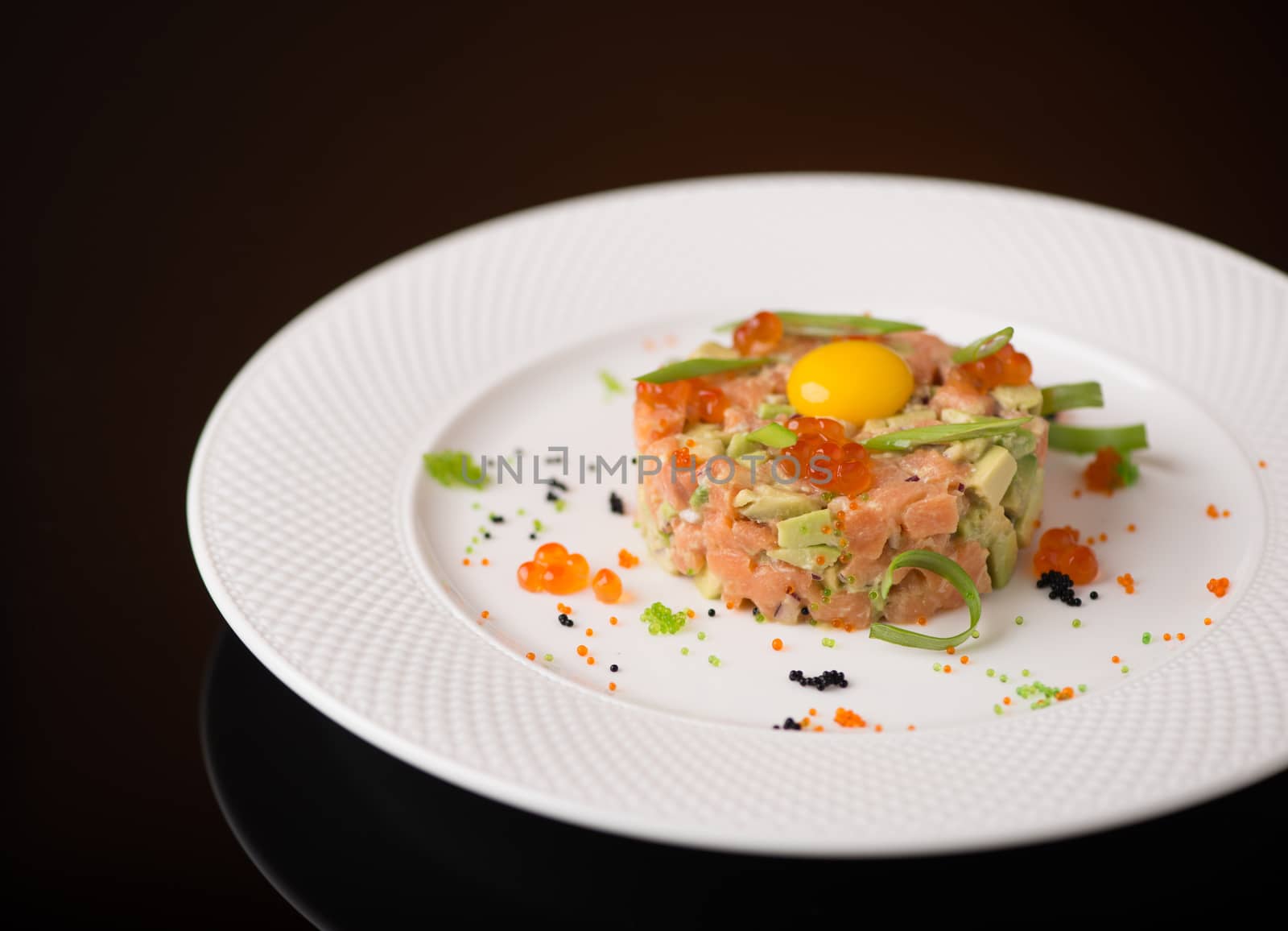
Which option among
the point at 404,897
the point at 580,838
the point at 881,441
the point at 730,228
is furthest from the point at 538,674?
the point at 730,228

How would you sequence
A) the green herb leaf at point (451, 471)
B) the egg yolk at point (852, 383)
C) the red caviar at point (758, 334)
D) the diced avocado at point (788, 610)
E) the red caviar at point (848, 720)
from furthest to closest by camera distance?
the green herb leaf at point (451, 471) < the red caviar at point (758, 334) < the egg yolk at point (852, 383) < the diced avocado at point (788, 610) < the red caviar at point (848, 720)

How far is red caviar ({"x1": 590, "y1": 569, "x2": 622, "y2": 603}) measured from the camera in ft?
16.7

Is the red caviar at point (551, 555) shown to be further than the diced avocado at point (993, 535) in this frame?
Yes

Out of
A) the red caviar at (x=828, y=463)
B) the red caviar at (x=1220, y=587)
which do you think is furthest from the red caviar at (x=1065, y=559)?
the red caviar at (x=828, y=463)

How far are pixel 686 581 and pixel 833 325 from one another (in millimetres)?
1265

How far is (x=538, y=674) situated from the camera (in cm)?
457

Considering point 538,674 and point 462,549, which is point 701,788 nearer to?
point 538,674

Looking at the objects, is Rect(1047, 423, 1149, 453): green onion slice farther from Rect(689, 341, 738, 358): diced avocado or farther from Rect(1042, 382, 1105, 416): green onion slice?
Rect(689, 341, 738, 358): diced avocado

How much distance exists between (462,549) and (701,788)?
1854 mm

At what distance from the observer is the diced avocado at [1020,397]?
5.09 metres

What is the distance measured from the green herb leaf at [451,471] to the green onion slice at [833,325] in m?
1.29

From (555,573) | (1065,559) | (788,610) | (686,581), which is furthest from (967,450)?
(555,573)

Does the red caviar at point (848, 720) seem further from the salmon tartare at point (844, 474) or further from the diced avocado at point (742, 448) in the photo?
the diced avocado at point (742, 448)

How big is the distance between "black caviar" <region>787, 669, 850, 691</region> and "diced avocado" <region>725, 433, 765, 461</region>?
2.69ft
